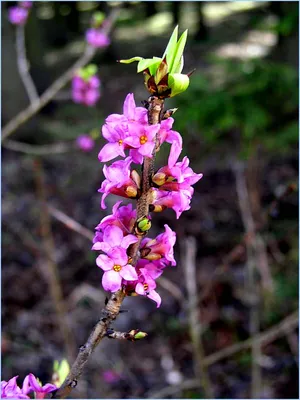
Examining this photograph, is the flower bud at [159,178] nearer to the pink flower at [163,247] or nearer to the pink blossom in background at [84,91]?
the pink flower at [163,247]

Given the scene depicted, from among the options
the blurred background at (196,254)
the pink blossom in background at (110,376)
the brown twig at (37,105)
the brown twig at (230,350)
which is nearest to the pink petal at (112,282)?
the blurred background at (196,254)

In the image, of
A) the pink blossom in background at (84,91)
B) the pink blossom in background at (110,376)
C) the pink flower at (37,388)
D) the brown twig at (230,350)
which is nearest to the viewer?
the pink flower at (37,388)

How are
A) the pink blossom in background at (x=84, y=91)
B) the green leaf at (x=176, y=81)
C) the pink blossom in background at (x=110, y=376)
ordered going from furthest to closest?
the pink blossom in background at (x=110, y=376)
the pink blossom in background at (x=84, y=91)
the green leaf at (x=176, y=81)

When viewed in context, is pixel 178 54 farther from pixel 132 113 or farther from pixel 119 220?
pixel 119 220

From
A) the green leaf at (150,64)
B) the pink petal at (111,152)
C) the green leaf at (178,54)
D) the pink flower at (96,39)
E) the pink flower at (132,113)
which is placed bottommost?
the pink petal at (111,152)

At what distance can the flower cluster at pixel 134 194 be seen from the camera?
0.83 metres

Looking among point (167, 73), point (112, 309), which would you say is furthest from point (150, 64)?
point (112, 309)

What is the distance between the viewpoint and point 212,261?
430cm

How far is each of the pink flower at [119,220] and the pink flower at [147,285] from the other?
75 mm

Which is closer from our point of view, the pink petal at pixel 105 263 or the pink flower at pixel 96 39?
the pink petal at pixel 105 263

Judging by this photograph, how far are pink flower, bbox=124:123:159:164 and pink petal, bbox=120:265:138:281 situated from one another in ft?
0.59

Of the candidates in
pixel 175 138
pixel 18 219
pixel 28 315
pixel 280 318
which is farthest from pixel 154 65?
pixel 18 219

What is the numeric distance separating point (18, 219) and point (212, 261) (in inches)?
76.4

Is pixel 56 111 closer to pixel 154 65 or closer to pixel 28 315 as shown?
pixel 28 315
